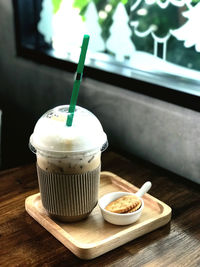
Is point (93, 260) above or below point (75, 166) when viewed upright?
below

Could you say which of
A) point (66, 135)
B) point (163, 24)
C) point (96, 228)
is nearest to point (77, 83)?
point (66, 135)

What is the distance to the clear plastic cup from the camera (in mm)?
972

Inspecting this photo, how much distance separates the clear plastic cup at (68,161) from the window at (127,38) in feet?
1.60

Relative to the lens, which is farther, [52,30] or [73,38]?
[52,30]

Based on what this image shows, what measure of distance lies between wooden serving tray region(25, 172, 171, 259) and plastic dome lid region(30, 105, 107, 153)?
220 mm

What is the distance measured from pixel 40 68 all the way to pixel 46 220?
114 centimetres

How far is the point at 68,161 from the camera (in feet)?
3.22

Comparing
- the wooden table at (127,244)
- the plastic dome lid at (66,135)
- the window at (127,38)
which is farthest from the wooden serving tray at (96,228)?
the window at (127,38)

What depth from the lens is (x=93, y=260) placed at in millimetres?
954

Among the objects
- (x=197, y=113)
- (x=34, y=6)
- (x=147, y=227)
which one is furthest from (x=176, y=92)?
(x=34, y=6)

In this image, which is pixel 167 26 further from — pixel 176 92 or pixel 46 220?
pixel 46 220

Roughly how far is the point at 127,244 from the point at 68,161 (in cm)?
28

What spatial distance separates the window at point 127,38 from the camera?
1382 mm

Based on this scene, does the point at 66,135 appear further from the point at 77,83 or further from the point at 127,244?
the point at 127,244
